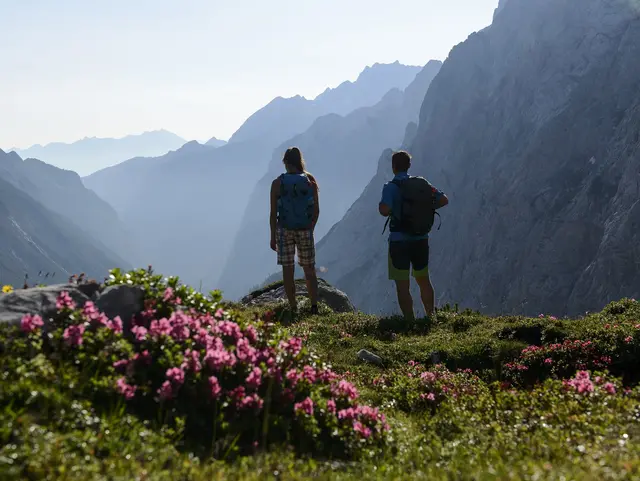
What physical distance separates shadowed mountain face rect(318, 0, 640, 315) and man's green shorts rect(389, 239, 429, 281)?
64.0m

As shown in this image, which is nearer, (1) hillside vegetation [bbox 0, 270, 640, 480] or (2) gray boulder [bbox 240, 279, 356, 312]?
(1) hillside vegetation [bbox 0, 270, 640, 480]

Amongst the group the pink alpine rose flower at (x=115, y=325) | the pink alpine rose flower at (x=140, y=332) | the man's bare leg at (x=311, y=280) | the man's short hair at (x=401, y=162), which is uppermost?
the man's short hair at (x=401, y=162)

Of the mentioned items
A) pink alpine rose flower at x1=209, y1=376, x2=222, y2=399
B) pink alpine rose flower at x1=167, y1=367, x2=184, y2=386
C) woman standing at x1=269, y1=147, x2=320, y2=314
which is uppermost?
woman standing at x1=269, y1=147, x2=320, y2=314

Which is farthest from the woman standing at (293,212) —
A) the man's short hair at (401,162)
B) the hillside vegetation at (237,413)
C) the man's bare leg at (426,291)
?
the hillside vegetation at (237,413)

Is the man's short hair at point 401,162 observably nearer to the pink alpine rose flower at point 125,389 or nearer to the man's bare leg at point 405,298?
the man's bare leg at point 405,298

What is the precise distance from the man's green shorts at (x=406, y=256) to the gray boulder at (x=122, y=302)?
699 centimetres

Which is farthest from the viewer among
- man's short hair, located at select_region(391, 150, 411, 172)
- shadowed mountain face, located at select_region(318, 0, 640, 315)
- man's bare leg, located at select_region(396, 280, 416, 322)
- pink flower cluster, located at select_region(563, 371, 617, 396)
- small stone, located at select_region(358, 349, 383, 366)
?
shadowed mountain face, located at select_region(318, 0, 640, 315)

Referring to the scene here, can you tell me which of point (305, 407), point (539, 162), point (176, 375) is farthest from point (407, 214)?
point (539, 162)

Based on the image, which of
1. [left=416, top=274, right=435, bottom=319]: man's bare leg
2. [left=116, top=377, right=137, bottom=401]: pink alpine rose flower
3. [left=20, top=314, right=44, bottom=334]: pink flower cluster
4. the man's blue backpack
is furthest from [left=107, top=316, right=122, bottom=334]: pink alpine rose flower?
[left=416, top=274, right=435, bottom=319]: man's bare leg

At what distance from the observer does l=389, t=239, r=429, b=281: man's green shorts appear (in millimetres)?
12016

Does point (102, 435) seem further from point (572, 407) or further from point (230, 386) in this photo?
point (572, 407)

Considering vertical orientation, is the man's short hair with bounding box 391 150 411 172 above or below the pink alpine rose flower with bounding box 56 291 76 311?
above

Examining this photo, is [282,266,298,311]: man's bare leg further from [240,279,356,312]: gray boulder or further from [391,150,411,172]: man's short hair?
[240,279,356,312]: gray boulder

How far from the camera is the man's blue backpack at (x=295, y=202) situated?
1234 cm
